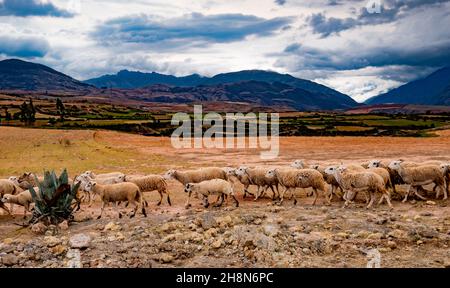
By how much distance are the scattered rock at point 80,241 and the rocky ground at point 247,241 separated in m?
0.03

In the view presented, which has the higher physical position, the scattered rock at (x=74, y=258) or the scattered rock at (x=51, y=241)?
the scattered rock at (x=51, y=241)

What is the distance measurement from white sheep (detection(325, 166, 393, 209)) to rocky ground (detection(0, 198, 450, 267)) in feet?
4.05

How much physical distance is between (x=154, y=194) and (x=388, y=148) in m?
31.0

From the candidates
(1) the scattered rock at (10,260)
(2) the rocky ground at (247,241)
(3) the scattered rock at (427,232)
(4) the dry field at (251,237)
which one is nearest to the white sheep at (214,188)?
(4) the dry field at (251,237)

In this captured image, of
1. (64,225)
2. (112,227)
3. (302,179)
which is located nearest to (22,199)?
(64,225)

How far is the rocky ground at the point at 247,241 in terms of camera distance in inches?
422

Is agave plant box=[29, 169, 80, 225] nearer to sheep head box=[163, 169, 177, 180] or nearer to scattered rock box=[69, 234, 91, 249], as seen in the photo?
scattered rock box=[69, 234, 91, 249]

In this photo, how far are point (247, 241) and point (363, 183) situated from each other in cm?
684

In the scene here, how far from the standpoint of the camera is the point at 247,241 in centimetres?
1145

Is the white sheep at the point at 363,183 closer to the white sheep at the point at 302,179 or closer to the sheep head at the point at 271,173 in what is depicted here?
the white sheep at the point at 302,179

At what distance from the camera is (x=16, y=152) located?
38719mm

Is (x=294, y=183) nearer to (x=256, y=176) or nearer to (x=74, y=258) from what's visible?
(x=256, y=176)

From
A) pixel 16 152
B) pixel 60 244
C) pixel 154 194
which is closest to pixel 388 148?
pixel 154 194

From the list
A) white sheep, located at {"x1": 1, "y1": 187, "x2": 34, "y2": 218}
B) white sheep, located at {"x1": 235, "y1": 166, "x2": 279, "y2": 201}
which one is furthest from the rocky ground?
white sheep, located at {"x1": 235, "y1": 166, "x2": 279, "y2": 201}
